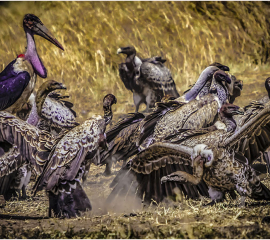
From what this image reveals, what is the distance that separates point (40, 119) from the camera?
856cm

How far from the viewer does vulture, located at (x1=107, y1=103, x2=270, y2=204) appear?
6071 millimetres

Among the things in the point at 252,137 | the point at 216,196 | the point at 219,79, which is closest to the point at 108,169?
the point at 219,79

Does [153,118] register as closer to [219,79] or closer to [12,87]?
[219,79]

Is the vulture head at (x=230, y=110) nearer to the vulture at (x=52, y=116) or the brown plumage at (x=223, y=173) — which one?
the brown plumage at (x=223, y=173)

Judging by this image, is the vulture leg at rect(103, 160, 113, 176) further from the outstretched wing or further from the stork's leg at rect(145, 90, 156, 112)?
the stork's leg at rect(145, 90, 156, 112)

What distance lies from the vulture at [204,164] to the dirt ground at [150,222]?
20 cm

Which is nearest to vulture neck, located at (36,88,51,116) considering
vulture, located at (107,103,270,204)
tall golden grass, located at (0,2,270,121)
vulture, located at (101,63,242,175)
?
vulture, located at (101,63,242,175)

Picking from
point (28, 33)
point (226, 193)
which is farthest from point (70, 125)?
point (226, 193)

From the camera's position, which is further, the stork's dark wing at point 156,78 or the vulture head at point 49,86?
the stork's dark wing at point 156,78

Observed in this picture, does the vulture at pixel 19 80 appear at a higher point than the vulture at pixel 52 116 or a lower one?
higher

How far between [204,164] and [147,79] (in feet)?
13.7

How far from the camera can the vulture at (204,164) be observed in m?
6.07

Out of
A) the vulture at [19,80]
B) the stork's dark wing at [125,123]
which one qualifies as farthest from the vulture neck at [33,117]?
the stork's dark wing at [125,123]

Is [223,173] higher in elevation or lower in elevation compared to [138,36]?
lower
